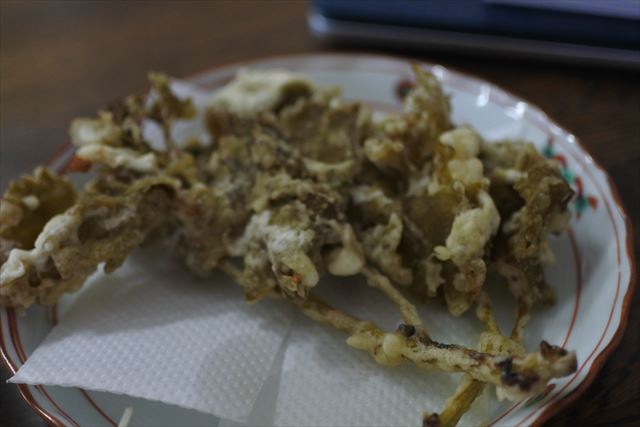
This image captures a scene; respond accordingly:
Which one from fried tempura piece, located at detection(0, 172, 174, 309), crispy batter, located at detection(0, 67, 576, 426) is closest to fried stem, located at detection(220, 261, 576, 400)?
crispy batter, located at detection(0, 67, 576, 426)

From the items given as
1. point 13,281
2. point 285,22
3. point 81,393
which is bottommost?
point 81,393

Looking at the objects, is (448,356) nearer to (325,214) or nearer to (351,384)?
(351,384)

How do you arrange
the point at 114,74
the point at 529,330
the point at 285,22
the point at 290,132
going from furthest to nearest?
the point at 285,22 → the point at 114,74 → the point at 290,132 → the point at 529,330

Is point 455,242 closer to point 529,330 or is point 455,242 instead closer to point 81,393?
point 529,330

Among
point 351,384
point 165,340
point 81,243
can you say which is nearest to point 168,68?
point 81,243

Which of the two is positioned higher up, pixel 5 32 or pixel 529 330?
pixel 5 32

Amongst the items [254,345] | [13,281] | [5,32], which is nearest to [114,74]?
[5,32]

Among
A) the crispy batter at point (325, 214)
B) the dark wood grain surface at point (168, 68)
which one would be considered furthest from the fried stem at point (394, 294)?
the dark wood grain surface at point (168, 68)
